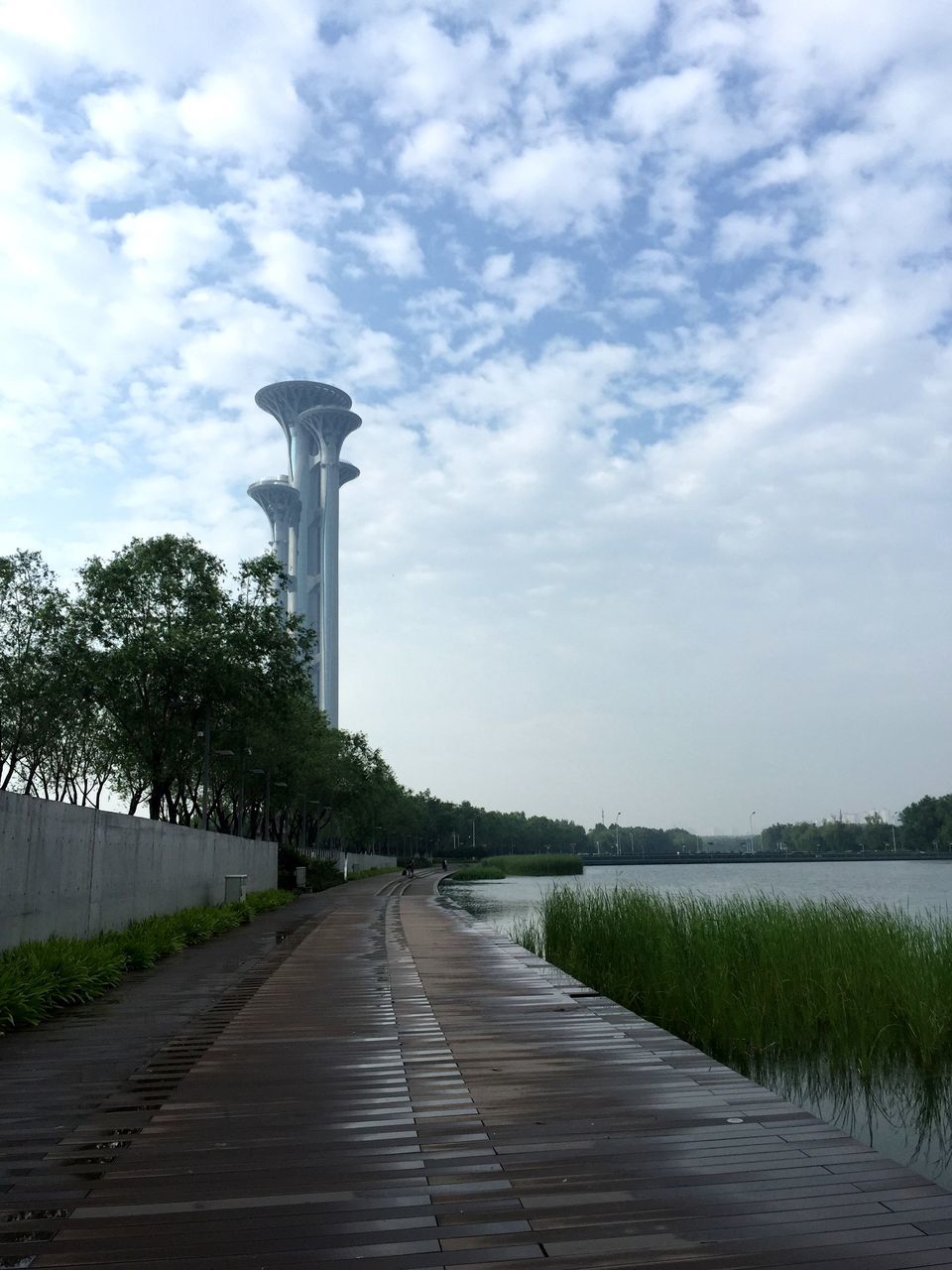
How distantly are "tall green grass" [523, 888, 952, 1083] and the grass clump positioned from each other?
5459 millimetres

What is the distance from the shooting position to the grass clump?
27.0 ft

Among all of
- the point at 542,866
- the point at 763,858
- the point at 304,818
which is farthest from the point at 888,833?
the point at 304,818

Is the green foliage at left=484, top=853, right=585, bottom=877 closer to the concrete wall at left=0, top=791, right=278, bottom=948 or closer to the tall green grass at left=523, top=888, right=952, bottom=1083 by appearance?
the concrete wall at left=0, top=791, right=278, bottom=948

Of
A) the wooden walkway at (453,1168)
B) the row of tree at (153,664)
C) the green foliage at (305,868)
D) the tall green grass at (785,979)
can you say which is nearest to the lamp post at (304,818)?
the green foliage at (305,868)

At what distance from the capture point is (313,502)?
5694 inches

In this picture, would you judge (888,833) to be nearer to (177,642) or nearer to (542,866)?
(542,866)

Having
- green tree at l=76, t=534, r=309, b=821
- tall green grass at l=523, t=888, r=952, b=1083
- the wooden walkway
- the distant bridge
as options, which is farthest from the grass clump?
the distant bridge

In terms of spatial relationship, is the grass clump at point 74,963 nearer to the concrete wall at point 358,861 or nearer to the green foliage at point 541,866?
the concrete wall at point 358,861

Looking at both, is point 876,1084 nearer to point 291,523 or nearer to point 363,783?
point 363,783

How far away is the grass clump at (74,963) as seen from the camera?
8219 mm

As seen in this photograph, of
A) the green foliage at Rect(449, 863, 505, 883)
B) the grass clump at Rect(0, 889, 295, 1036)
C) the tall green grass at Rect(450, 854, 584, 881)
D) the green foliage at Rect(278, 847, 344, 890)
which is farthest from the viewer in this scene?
the tall green grass at Rect(450, 854, 584, 881)

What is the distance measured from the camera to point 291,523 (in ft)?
463

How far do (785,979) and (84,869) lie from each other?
8.63m

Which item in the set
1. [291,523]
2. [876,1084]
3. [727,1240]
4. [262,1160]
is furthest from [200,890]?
[291,523]
